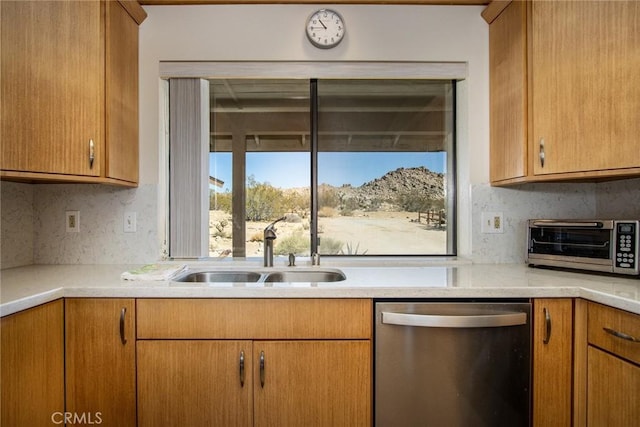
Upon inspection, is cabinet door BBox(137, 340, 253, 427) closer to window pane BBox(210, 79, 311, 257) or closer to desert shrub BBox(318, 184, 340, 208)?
window pane BBox(210, 79, 311, 257)

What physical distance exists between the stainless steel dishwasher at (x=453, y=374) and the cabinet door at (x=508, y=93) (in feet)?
2.69

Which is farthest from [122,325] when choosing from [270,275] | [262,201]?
[262,201]

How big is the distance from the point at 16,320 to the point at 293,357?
3.20 ft

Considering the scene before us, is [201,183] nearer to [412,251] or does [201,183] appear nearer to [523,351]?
[412,251]

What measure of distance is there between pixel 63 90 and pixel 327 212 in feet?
4.72

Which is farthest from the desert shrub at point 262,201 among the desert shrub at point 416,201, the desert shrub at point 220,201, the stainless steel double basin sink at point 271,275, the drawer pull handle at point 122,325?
the drawer pull handle at point 122,325

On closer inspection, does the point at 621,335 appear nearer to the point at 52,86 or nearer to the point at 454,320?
the point at 454,320

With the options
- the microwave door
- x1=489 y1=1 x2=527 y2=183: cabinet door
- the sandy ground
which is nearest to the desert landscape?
the sandy ground

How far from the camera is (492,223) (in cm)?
197

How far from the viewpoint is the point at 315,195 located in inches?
81.4

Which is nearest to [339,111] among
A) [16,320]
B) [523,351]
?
[523,351]

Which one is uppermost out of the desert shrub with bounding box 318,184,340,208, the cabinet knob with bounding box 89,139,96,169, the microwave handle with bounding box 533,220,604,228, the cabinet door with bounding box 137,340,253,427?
the cabinet knob with bounding box 89,139,96,169

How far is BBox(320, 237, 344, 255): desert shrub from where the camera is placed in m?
2.08

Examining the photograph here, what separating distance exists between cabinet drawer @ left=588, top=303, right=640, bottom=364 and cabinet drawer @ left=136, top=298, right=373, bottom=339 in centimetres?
84
